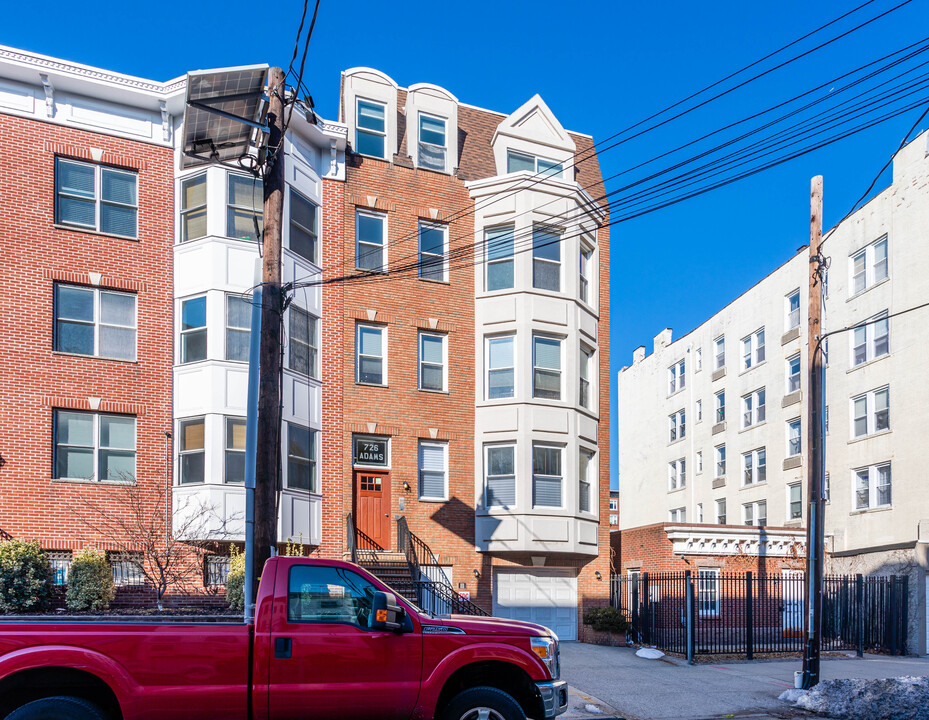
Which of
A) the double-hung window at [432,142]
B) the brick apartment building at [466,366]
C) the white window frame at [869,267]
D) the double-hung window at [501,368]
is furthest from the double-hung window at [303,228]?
the white window frame at [869,267]

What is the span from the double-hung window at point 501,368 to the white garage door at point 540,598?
467 centimetres

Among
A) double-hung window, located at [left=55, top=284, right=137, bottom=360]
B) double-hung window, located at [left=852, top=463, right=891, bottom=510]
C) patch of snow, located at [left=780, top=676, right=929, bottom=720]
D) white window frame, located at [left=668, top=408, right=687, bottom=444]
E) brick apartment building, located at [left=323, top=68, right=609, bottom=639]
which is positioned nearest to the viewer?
patch of snow, located at [left=780, top=676, right=929, bottom=720]

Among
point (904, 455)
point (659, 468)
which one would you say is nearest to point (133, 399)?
point (904, 455)

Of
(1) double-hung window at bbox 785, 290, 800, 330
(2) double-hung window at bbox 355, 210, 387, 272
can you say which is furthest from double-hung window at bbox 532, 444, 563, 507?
(1) double-hung window at bbox 785, 290, 800, 330

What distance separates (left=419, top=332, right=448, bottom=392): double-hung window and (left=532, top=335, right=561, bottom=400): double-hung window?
7.83 ft

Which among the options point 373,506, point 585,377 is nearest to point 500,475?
point 373,506

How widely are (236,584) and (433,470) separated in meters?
6.97

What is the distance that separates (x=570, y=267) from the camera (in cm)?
2536

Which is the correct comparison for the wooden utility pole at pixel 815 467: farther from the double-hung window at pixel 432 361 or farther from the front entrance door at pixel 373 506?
the front entrance door at pixel 373 506

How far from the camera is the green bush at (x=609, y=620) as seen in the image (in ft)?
74.3

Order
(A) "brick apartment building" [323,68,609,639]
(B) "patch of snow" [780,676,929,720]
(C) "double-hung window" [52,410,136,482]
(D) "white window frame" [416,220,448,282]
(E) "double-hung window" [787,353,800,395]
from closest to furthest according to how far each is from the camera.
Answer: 1. (B) "patch of snow" [780,676,929,720]
2. (C) "double-hung window" [52,410,136,482]
3. (A) "brick apartment building" [323,68,609,639]
4. (D) "white window frame" [416,220,448,282]
5. (E) "double-hung window" [787,353,800,395]

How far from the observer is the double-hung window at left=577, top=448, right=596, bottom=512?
81.4 ft

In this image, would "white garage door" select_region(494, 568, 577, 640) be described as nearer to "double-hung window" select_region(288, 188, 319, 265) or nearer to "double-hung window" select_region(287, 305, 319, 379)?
"double-hung window" select_region(287, 305, 319, 379)

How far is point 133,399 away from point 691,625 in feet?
42.8
